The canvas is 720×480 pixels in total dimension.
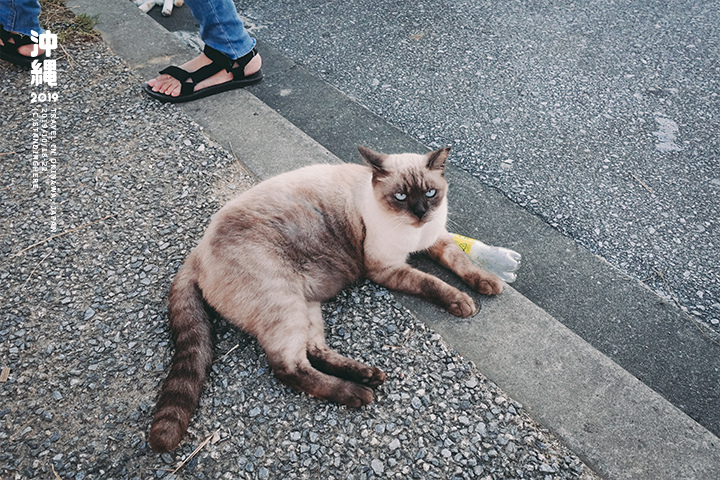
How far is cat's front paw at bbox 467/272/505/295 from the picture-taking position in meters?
2.56

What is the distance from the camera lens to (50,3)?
15.6 feet

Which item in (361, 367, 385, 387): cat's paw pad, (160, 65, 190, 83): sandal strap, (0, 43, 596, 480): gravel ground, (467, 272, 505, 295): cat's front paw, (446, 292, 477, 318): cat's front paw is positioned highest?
(467, 272, 505, 295): cat's front paw

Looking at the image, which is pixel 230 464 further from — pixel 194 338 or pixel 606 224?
pixel 606 224

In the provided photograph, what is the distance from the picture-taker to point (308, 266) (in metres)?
2.45

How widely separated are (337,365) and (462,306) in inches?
27.9

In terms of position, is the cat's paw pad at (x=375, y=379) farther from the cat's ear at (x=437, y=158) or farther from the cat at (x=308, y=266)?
the cat's ear at (x=437, y=158)

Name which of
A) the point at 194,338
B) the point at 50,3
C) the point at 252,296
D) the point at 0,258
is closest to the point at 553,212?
the point at 252,296

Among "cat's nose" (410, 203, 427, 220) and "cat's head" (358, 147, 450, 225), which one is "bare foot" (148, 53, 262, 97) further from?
"cat's nose" (410, 203, 427, 220)

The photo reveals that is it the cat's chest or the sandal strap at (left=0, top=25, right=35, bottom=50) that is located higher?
the cat's chest

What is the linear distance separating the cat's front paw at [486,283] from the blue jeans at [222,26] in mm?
2609

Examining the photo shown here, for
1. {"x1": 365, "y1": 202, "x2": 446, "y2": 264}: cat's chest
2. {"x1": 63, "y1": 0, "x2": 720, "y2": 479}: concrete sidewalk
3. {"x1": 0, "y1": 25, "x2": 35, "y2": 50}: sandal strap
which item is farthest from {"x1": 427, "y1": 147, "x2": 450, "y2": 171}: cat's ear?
{"x1": 0, "y1": 25, "x2": 35, "y2": 50}: sandal strap

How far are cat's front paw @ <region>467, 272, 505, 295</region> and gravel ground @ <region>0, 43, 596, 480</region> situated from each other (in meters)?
0.38

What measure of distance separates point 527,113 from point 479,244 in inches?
65.1

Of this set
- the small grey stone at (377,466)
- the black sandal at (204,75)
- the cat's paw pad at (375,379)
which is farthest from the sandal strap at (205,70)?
the small grey stone at (377,466)
